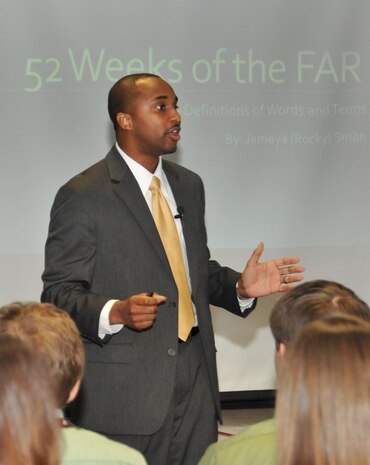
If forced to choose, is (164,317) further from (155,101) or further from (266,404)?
(266,404)

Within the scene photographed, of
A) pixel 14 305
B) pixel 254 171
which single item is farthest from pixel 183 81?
pixel 14 305

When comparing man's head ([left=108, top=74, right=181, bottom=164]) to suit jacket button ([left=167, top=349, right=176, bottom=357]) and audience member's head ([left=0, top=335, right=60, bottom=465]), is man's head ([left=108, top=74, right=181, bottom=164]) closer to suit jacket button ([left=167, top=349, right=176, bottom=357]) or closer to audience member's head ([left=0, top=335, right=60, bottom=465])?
suit jacket button ([left=167, top=349, right=176, bottom=357])

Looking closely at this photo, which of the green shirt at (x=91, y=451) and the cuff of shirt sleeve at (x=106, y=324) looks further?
the cuff of shirt sleeve at (x=106, y=324)

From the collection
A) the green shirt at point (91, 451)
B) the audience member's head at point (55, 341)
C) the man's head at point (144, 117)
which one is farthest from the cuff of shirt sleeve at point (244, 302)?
the green shirt at point (91, 451)

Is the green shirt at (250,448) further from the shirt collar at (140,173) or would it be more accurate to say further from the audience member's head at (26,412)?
the shirt collar at (140,173)

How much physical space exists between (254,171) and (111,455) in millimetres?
3265

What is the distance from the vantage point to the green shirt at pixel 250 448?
1.86 metres

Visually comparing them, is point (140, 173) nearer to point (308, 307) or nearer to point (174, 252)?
point (174, 252)

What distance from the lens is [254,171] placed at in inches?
193

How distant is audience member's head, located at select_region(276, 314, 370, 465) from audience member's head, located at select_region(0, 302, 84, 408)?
59 cm

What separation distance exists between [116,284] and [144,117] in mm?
611

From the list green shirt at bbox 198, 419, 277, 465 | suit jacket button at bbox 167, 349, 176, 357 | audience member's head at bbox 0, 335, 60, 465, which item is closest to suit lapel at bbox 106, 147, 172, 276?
suit jacket button at bbox 167, 349, 176, 357

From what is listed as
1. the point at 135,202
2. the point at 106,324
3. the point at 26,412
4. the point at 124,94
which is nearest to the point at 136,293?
the point at 106,324

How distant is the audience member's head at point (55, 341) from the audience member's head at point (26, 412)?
1.34ft
